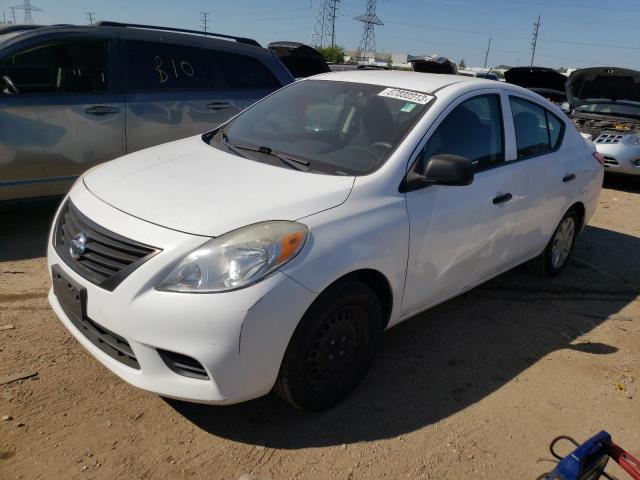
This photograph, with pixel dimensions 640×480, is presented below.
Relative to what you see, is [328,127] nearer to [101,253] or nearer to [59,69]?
[101,253]

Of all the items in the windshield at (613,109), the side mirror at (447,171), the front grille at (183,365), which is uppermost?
the side mirror at (447,171)

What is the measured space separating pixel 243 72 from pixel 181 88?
793mm

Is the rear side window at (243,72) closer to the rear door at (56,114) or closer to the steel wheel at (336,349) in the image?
the rear door at (56,114)

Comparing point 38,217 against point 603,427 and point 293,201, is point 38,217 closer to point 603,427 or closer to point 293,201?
point 293,201

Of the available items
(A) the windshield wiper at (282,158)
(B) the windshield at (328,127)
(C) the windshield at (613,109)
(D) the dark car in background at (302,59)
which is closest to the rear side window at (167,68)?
(B) the windshield at (328,127)

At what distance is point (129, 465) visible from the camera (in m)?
2.43

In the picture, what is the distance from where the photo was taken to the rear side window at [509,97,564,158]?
3.97m

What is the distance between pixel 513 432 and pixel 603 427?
0.54 meters

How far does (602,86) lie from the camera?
395 inches

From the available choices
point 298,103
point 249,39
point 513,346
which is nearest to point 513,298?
point 513,346

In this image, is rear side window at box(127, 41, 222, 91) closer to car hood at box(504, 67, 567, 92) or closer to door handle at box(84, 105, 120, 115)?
door handle at box(84, 105, 120, 115)

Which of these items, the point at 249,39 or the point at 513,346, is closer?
the point at 513,346

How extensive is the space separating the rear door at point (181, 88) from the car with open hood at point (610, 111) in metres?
5.73

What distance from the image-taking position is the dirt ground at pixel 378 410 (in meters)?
2.50
